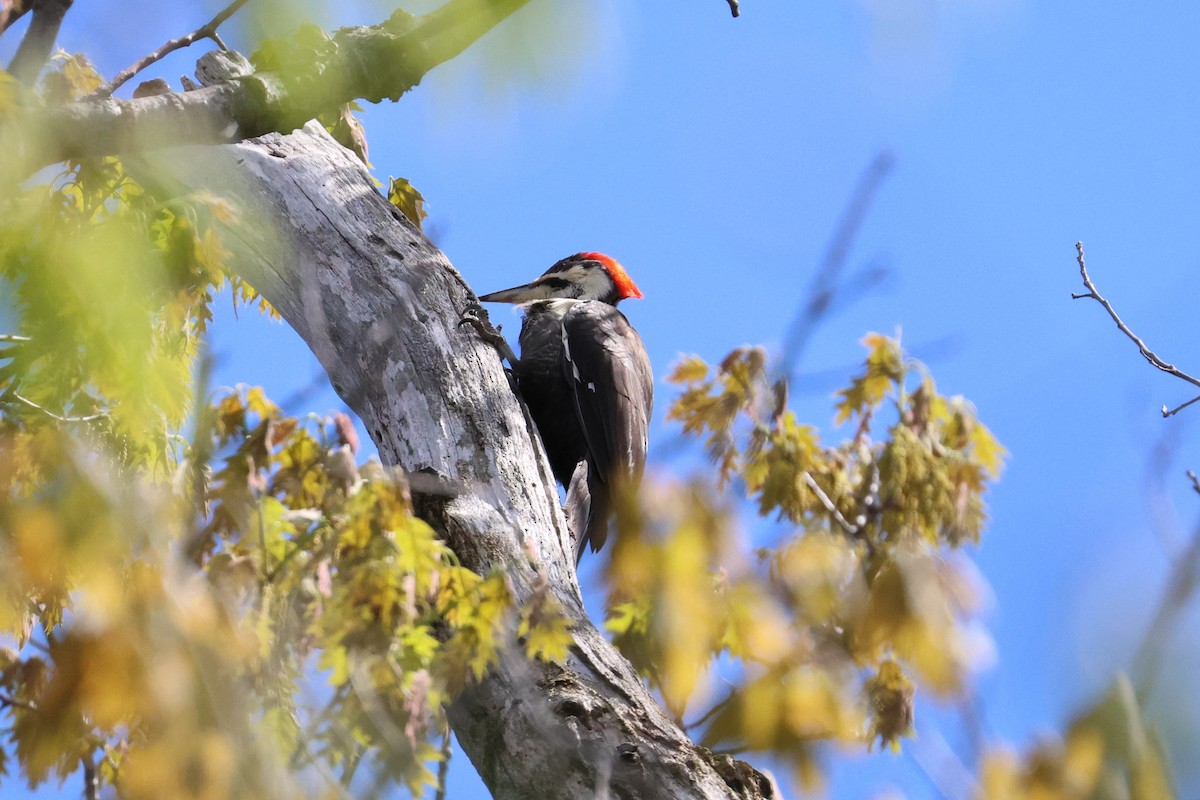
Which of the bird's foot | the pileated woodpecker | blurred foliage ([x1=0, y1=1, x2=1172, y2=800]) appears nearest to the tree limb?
blurred foliage ([x1=0, y1=1, x2=1172, y2=800])

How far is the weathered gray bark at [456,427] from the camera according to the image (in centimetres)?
230

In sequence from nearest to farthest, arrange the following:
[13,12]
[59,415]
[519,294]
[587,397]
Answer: [13,12] → [59,415] → [587,397] → [519,294]

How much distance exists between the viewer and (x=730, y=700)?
8.46ft

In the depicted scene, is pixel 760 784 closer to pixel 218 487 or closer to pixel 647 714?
pixel 647 714

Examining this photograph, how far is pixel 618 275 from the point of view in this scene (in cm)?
521

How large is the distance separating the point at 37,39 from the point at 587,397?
247 centimetres

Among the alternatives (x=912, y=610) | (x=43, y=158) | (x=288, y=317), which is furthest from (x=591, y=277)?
(x=43, y=158)

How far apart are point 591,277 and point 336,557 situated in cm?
309

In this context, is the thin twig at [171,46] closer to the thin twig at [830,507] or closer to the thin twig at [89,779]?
the thin twig at [89,779]

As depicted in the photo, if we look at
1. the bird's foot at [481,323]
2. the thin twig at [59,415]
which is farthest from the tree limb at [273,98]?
the bird's foot at [481,323]

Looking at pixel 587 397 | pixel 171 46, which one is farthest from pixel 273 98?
pixel 587 397

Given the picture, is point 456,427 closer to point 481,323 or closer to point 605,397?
point 481,323

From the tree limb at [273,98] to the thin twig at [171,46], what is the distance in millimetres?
52

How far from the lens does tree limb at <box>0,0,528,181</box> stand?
6.09 ft
